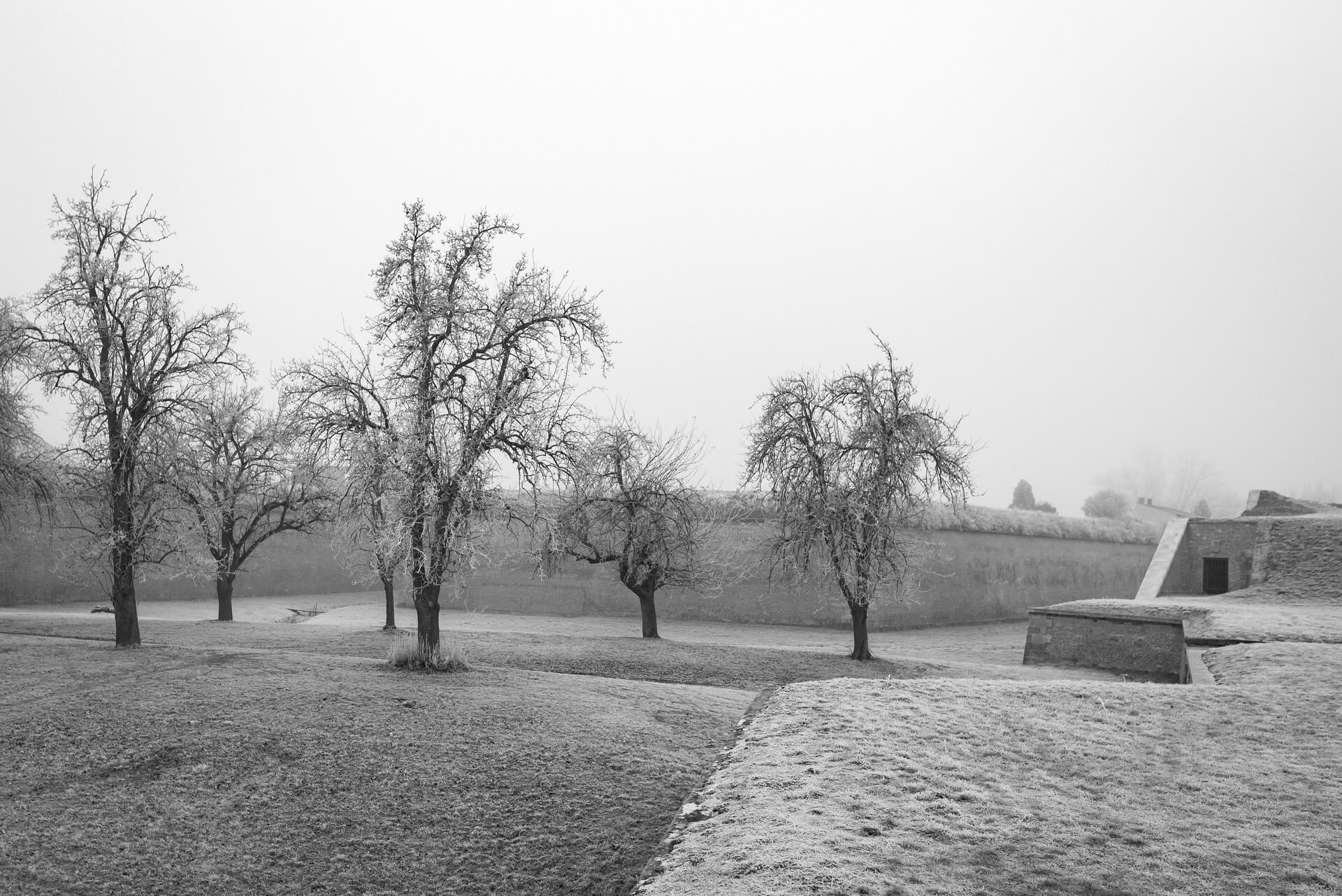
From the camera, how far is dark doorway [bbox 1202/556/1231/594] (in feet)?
96.4

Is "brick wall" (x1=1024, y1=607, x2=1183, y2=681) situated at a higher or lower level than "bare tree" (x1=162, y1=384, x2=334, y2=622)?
lower

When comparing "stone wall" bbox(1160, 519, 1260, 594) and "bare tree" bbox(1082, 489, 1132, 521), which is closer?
"stone wall" bbox(1160, 519, 1260, 594)

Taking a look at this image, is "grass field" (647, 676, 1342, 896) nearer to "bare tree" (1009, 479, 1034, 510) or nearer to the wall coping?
the wall coping

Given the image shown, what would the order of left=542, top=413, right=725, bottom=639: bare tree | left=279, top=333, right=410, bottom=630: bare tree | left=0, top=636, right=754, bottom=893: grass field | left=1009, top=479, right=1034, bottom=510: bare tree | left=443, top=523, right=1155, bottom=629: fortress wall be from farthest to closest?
left=1009, top=479, right=1034, bottom=510: bare tree → left=443, top=523, right=1155, bottom=629: fortress wall → left=542, top=413, right=725, bottom=639: bare tree → left=279, top=333, right=410, bottom=630: bare tree → left=0, top=636, right=754, bottom=893: grass field

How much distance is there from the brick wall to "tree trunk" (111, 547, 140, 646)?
1912 cm

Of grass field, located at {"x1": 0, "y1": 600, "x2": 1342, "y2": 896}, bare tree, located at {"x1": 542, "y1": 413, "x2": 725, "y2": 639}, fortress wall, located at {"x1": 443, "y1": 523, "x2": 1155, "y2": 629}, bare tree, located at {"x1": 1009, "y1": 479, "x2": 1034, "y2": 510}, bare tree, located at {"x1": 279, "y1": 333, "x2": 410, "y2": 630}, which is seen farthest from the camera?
bare tree, located at {"x1": 1009, "y1": 479, "x2": 1034, "y2": 510}

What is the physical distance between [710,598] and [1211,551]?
1622 centimetres

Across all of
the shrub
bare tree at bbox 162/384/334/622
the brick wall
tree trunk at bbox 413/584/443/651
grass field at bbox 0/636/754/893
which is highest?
bare tree at bbox 162/384/334/622

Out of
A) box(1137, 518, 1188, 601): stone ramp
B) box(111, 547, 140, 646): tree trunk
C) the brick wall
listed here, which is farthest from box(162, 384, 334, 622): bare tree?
box(1137, 518, 1188, 601): stone ramp

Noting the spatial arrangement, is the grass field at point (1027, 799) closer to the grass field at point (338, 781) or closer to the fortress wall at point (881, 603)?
the grass field at point (338, 781)

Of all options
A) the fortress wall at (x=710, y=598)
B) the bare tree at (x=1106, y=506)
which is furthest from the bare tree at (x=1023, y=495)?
the fortress wall at (x=710, y=598)

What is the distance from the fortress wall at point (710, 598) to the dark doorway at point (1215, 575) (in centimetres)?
575

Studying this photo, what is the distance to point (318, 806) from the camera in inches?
344

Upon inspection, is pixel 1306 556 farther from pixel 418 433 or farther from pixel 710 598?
pixel 418 433
